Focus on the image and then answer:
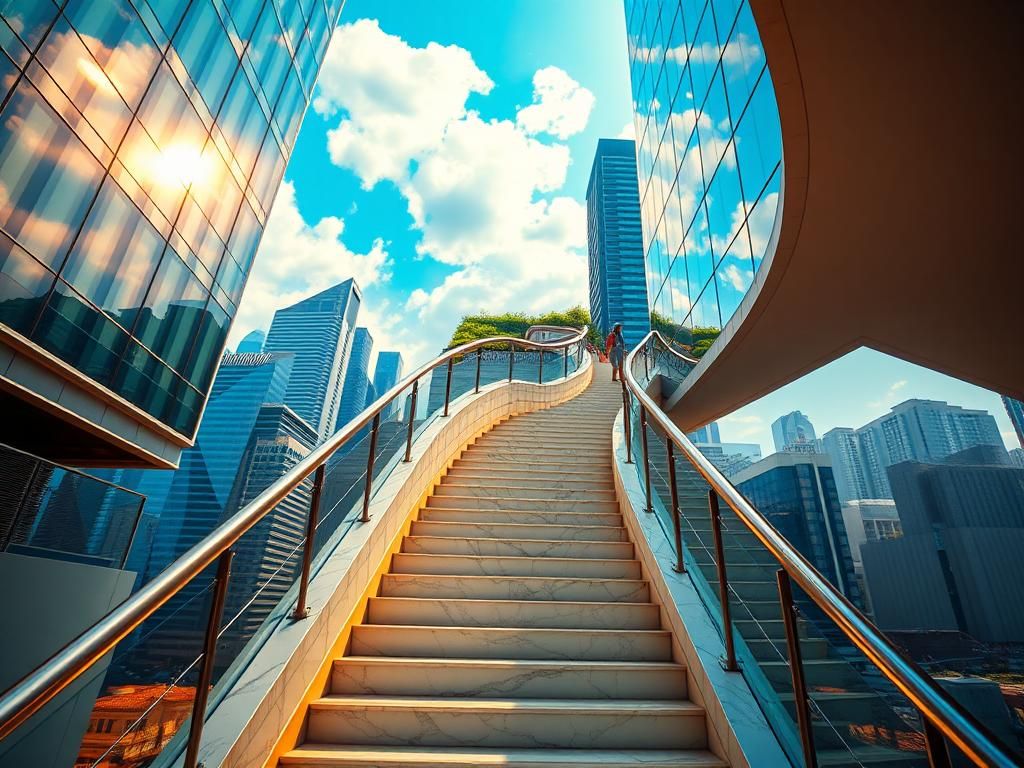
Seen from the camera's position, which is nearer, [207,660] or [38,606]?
[207,660]

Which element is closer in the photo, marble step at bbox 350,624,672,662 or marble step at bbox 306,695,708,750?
marble step at bbox 306,695,708,750

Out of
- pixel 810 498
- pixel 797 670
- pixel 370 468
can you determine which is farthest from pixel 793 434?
pixel 797 670

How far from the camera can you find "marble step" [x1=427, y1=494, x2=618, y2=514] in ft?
16.3

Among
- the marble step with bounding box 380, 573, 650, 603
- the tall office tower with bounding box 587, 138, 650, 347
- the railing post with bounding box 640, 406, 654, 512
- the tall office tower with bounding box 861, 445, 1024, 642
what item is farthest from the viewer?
the tall office tower with bounding box 587, 138, 650, 347

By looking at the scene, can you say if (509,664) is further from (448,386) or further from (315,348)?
(315,348)

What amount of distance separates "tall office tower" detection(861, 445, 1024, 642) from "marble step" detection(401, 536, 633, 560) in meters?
10.7

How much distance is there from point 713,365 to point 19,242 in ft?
34.6

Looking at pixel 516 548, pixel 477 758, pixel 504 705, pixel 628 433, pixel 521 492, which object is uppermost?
pixel 628 433

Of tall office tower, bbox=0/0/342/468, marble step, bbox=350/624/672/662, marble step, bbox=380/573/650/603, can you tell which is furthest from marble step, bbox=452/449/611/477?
tall office tower, bbox=0/0/342/468

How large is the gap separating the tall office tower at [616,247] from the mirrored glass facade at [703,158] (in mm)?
88787

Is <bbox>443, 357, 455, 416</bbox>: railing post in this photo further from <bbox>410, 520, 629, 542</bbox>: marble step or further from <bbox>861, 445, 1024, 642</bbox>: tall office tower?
<bbox>861, 445, 1024, 642</bbox>: tall office tower

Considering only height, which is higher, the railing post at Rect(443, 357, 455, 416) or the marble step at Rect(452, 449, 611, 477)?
the railing post at Rect(443, 357, 455, 416)

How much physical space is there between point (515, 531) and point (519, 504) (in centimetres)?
58

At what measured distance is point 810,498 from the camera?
42.2 ft
